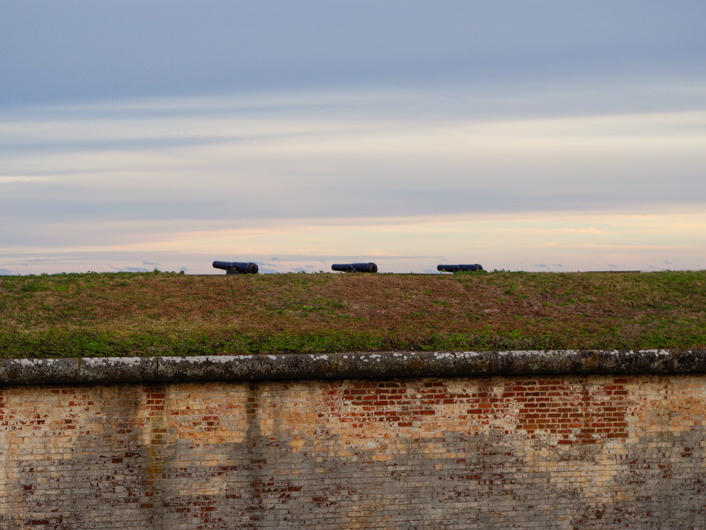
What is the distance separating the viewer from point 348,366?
A: 8211mm

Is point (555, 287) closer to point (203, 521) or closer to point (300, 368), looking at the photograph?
point (300, 368)

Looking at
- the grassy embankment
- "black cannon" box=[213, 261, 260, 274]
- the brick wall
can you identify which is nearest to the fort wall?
the brick wall

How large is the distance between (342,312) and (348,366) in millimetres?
2837

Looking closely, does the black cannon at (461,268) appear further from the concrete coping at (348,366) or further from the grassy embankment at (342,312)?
the concrete coping at (348,366)

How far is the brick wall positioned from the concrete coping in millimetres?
160

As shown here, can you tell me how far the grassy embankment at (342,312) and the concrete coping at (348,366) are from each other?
0.62 meters

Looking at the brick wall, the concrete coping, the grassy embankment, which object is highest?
the grassy embankment

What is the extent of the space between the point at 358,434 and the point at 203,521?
76.7 inches

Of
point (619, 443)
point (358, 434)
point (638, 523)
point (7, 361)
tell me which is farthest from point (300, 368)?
point (638, 523)

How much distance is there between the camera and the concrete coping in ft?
26.1

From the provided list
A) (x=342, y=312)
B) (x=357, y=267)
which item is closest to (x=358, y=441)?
(x=342, y=312)

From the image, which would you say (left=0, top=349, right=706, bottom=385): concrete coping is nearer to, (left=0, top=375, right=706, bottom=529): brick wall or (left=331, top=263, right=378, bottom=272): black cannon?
(left=0, top=375, right=706, bottom=529): brick wall

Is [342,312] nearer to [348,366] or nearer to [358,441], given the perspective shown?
[348,366]

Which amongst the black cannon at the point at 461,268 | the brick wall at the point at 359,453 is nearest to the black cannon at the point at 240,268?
the black cannon at the point at 461,268
